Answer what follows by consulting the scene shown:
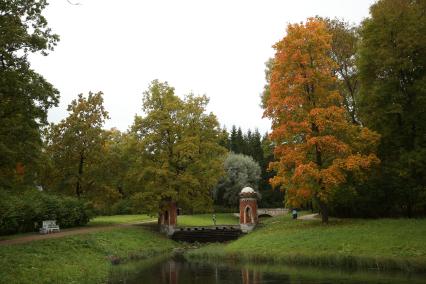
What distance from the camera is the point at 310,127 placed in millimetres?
28781

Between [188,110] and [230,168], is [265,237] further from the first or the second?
[230,168]

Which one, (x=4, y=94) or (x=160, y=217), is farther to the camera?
(x=160, y=217)

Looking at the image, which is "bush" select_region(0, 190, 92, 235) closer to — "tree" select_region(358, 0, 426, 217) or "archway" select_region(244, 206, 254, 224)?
"archway" select_region(244, 206, 254, 224)

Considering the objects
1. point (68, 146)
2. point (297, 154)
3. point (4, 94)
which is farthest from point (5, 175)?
point (297, 154)

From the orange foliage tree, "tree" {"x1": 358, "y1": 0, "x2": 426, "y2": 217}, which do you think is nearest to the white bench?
the orange foliage tree

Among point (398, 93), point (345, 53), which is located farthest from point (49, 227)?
point (345, 53)

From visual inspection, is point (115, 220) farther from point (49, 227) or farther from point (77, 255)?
point (77, 255)

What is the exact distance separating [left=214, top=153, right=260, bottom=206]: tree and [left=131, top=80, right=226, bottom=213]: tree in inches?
769

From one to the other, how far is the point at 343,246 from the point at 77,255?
1522 cm

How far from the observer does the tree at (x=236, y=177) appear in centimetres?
6256

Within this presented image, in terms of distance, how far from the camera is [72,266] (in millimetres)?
21938

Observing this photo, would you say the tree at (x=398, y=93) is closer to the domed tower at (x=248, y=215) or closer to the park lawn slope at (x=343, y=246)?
the park lawn slope at (x=343, y=246)

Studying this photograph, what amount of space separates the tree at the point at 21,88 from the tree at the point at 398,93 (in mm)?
20592

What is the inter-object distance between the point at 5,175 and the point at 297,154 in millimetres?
17660
